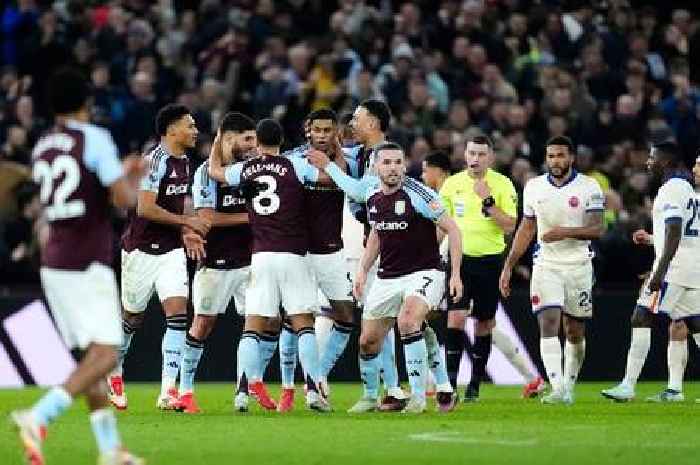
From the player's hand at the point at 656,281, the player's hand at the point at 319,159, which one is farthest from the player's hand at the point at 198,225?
the player's hand at the point at 656,281

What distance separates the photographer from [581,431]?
A: 44.7ft

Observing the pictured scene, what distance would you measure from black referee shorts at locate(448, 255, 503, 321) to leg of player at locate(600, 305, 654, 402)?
1355 millimetres

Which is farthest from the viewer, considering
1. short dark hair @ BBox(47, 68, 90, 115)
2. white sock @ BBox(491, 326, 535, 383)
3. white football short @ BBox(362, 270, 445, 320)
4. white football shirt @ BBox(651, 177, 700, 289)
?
white sock @ BBox(491, 326, 535, 383)

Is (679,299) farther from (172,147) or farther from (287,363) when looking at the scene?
(172,147)

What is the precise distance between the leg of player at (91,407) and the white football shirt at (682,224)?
25.2 feet

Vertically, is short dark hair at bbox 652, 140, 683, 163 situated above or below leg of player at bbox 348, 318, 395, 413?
above

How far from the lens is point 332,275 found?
16.4 metres

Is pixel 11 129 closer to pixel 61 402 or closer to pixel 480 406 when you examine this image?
pixel 480 406

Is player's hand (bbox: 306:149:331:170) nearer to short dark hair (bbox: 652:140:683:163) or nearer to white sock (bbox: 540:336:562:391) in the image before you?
white sock (bbox: 540:336:562:391)

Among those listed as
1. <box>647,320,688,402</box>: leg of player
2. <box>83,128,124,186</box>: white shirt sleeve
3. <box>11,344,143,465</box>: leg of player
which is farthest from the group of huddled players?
<box>11,344,143,465</box>: leg of player

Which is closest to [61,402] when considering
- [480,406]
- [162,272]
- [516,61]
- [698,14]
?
[162,272]

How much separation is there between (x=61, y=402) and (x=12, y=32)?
16.3 metres

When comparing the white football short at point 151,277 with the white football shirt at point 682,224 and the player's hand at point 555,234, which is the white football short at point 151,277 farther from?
the white football shirt at point 682,224

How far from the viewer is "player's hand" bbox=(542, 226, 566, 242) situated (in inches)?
693
